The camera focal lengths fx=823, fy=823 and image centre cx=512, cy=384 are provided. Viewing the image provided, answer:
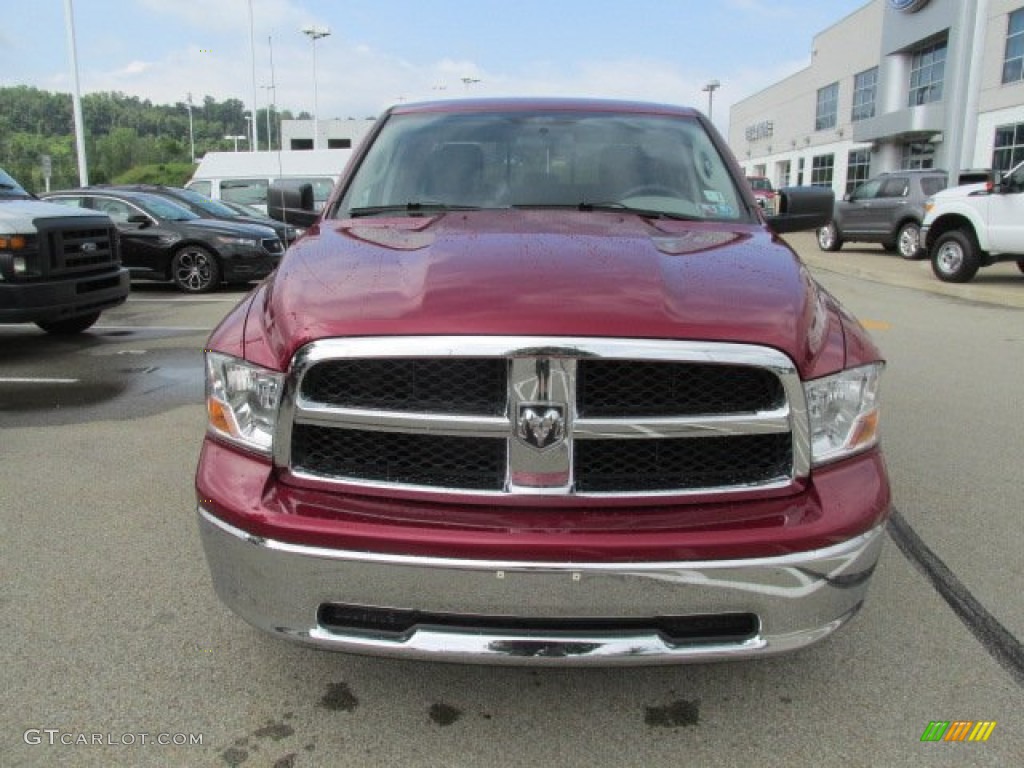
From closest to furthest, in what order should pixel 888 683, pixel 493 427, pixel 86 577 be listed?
pixel 493 427 → pixel 888 683 → pixel 86 577

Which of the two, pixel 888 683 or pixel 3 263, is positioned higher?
pixel 3 263

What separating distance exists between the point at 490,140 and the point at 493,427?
1.89 m

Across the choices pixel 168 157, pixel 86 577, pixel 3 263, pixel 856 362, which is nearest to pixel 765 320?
pixel 856 362

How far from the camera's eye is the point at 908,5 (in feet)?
114

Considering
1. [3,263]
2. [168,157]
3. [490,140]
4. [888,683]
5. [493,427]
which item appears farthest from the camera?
[168,157]

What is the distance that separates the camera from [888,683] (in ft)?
8.16

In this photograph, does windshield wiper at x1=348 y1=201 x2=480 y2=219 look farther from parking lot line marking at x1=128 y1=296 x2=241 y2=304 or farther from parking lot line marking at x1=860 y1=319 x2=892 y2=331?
parking lot line marking at x1=128 y1=296 x2=241 y2=304

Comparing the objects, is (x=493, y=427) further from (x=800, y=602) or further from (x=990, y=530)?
(x=990, y=530)

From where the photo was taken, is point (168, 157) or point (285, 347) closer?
point (285, 347)

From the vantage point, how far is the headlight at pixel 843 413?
82.2 inches

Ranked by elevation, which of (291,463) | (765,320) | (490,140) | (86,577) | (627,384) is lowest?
(86,577)

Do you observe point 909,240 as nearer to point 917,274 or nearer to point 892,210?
point 892,210

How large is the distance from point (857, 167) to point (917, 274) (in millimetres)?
32498

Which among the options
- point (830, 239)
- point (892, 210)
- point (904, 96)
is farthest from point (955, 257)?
point (904, 96)
